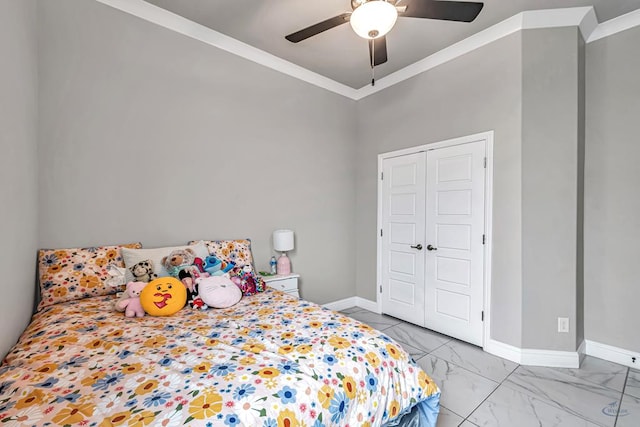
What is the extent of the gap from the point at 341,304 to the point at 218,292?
2.15 meters

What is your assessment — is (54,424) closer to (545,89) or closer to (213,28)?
(213,28)

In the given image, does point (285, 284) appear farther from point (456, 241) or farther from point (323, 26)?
point (323, 26)

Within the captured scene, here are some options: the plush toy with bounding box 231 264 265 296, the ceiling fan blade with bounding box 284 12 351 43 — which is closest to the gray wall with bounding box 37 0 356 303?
the plush toy with bounding box 231 264 265 296

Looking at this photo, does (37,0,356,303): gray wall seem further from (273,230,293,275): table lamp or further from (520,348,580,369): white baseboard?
(520,348,580,369): white baseboard

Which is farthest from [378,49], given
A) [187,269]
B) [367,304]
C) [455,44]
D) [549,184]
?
[367,304]

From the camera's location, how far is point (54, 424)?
31.4 inches

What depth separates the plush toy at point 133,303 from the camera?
171 centimetres

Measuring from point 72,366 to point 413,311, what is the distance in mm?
2989

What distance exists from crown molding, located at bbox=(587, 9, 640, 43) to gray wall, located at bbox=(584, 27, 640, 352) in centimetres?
4

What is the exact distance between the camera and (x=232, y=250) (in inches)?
106

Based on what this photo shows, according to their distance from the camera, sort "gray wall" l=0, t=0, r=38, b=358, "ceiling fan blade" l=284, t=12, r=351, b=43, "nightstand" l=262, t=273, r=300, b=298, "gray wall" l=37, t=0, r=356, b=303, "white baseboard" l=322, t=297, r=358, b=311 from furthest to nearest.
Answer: "white baseboard" l=322, t=297, r=358, b=311 → "nightstand" l=262, t=273, r=300, b=298 → "gray wall" l=37, t=0, r=356, b=303 → "ceiling fan blade" l=284, t=12, r=351, b=43 → "gray wall" l=0, t=0, r=38, b=358

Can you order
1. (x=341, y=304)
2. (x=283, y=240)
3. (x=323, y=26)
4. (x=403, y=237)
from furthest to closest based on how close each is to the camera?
(x=341, y=304), (x=403, y=237), (x=283, y=240), (x=323, y=26)

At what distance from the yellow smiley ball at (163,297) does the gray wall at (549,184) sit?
2.71 metres

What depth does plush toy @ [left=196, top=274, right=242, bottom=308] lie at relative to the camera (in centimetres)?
190
